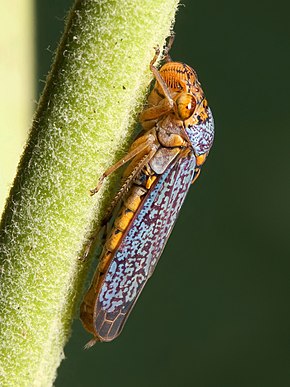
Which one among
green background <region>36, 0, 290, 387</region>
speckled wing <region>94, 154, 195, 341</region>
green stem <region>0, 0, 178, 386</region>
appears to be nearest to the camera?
green stem <region>0, 0, 178, 386</region>

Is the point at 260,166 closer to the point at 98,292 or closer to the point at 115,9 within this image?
the point at 98,292

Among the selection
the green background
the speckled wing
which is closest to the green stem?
the speckled wing

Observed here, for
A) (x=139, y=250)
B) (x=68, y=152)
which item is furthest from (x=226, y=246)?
(x=68, y=152)

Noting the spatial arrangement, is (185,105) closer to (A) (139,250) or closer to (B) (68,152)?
(A) (139,250)

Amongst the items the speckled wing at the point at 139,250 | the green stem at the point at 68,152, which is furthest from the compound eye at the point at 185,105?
the green stem at the point at 68,152

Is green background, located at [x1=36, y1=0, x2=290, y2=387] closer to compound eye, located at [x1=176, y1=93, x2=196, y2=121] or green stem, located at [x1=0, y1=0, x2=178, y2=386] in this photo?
compound eye, located at [x1=176, y1=93, x2=196, y2=121]

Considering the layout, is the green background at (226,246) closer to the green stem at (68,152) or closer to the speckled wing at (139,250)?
the speckled wing at (139,250)

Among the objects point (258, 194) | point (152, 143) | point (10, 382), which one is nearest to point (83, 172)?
point (10, 382)
